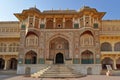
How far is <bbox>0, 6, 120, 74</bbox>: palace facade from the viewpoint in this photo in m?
28.4

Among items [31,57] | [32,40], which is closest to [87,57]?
[31,57]

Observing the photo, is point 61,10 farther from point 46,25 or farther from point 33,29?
point 33,29

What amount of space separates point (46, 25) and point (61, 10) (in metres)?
4.58

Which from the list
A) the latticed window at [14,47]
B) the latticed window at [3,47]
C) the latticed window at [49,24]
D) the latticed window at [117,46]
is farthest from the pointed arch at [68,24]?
the latticed window at [3,47]

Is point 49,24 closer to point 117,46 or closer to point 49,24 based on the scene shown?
point 49,24

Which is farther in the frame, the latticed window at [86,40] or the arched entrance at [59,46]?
the arched entrance at [59,46]

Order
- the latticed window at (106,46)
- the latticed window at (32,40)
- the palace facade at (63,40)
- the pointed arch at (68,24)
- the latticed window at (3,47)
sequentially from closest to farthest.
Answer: the palace facade at (63,40), the latticed window at (32,40), the pointed arch at (68,24), the latticed window at (106,46), the latticed window at (3,47)

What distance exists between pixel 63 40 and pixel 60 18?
13.5ft

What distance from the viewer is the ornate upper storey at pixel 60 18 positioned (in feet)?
Result: 95.3

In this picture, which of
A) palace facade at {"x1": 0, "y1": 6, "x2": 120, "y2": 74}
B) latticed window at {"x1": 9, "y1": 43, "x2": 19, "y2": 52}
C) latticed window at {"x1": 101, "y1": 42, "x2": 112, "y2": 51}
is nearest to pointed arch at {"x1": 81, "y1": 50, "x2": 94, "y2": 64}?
palace facade at {"x1": 0, "y1": 6, "x2": 120, "y2": 74}

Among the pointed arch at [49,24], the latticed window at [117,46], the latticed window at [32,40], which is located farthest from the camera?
the latticed window at [117,46]

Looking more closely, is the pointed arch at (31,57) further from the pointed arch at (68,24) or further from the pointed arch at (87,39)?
the pointed arch at (87,39)

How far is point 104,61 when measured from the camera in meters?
33.2

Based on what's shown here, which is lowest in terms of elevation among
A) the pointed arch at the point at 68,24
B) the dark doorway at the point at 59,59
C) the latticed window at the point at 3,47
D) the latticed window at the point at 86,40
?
the dark doorway at the point at 59,59
